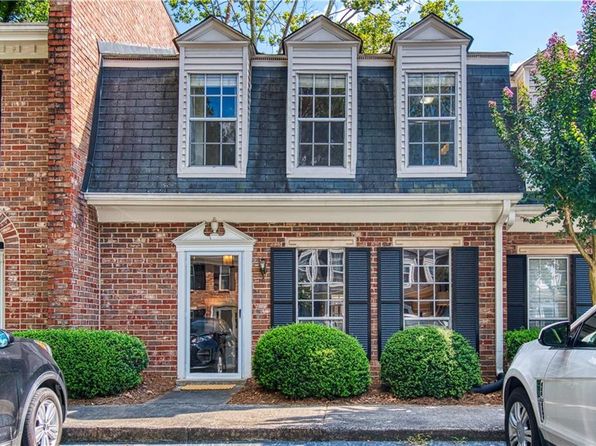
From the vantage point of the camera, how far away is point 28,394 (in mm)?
5586

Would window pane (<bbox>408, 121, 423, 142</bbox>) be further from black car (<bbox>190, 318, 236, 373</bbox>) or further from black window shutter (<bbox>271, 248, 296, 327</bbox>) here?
black car (<bbox>190, 318, 236, 373</bbox>)

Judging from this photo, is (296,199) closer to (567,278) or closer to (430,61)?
(430,61)

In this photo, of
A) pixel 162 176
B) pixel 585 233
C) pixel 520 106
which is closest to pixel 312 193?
pixel 162 176

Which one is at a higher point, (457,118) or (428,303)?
(457,118)

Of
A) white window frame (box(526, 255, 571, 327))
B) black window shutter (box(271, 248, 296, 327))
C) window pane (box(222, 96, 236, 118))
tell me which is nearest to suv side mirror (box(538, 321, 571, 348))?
black window shutter (box(271, 248, 296, 327))

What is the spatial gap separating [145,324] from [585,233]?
21.9 feet

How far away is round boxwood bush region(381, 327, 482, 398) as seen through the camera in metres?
8.73

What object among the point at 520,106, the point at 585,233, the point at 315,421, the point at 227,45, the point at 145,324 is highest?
the point at 227,45

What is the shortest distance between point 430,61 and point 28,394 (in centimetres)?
787

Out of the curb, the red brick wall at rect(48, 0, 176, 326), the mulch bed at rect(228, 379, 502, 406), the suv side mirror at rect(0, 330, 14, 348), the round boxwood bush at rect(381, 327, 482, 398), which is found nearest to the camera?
the suv side mirror at rect(0, 330, 14, 348)

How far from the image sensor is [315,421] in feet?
24.0

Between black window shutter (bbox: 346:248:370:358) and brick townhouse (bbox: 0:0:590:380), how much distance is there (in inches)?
0.9

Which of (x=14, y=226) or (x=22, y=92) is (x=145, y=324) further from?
(x=22, y=92)

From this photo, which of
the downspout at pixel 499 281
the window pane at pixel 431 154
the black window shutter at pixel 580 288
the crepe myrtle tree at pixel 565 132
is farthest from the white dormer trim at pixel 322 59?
the black window shutter at pixel 580 288
